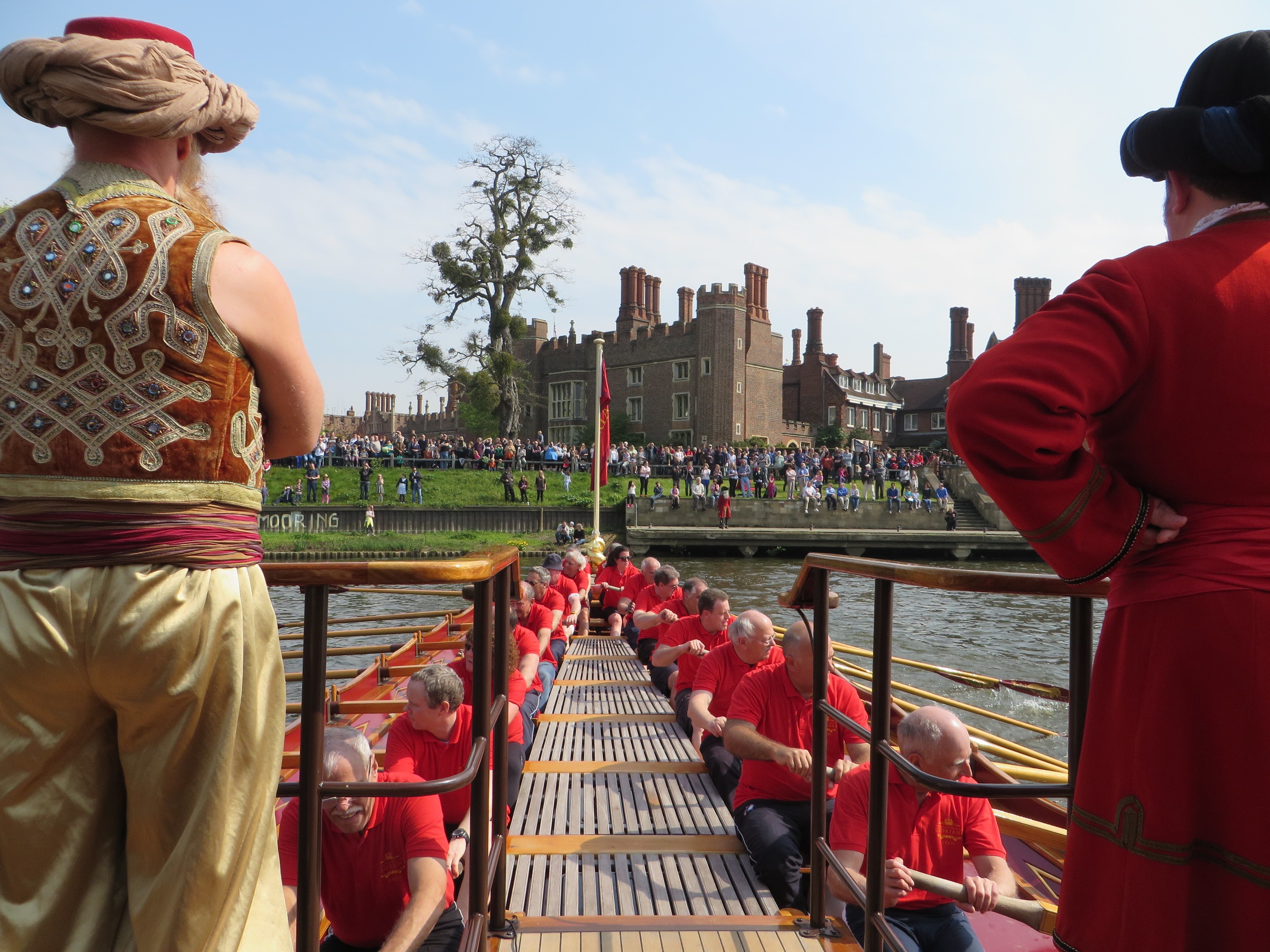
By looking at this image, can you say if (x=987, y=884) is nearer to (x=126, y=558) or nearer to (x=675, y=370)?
(x=126, y=558)

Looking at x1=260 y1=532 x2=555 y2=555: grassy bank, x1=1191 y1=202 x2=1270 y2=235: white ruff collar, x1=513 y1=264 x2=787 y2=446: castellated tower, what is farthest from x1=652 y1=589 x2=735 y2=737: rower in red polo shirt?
x1=513 y1=264 x2=787 y2=446: castellated tower

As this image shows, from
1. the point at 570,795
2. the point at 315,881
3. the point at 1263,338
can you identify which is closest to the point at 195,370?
the point at 315,881

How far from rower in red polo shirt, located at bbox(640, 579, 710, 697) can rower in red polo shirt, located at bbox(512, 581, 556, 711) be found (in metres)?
0.82

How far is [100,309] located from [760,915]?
2702 mm

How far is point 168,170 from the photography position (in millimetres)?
1508

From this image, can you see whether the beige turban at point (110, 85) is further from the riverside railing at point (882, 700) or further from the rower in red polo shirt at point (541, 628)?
the rower in red polo shirt at point (541, 628)

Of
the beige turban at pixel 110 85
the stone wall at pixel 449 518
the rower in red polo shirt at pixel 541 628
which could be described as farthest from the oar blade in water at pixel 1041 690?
the stone wall at pixel 449 518

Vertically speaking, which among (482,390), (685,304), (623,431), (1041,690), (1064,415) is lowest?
(1041,690)

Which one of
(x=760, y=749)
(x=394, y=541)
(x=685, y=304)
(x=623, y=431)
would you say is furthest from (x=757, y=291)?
(x=760, y=749)

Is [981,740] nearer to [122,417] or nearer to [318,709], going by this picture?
[318,709]

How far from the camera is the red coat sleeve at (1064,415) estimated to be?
1209 millimetres

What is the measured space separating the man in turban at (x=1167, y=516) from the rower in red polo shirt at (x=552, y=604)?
19.2ft

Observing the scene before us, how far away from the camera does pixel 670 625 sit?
754 centimetres

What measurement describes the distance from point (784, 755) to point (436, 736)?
1399 millimetres
